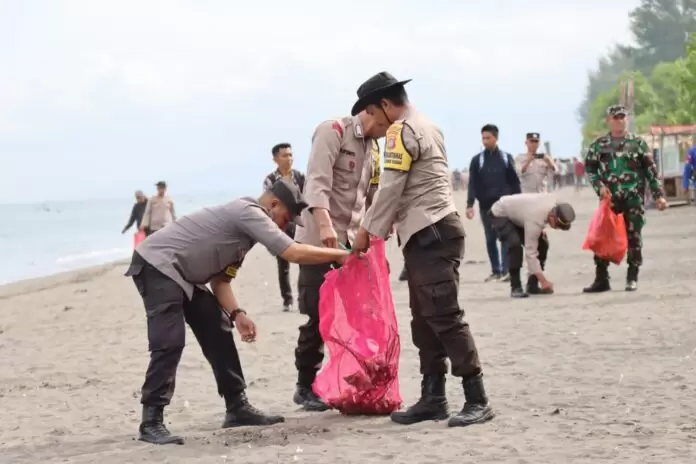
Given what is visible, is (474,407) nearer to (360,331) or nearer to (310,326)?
(360,331)

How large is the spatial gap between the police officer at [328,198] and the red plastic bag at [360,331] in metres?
0.22

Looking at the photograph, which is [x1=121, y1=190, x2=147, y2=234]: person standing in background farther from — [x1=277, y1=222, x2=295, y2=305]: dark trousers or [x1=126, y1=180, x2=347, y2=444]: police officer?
[x1=126, y1=180, x2=347, y2=444]: police officer

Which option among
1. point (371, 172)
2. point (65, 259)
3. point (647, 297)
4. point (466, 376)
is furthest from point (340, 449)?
point (65, 259)

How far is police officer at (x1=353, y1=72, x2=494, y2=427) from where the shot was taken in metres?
6.35

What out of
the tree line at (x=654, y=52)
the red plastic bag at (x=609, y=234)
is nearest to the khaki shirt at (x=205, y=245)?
the red plastic bag at (x=609, y=234)

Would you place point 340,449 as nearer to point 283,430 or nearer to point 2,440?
point 283,430

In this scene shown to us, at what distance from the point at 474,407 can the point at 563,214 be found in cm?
598

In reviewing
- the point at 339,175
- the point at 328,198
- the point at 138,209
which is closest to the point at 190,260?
the point at 328,198

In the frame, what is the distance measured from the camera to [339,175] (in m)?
7.12

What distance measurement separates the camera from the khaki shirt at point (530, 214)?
12414 millimetres

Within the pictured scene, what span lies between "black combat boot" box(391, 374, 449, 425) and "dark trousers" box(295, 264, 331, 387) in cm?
81

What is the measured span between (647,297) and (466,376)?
19.8 feet

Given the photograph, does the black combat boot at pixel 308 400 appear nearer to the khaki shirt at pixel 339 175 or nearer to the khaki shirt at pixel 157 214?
the khaki shirt at pixel 339 175

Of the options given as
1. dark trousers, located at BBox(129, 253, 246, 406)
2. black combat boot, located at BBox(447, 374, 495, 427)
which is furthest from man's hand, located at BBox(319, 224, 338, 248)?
black combat boot, located at BBox(447, 374, 495, 427)
